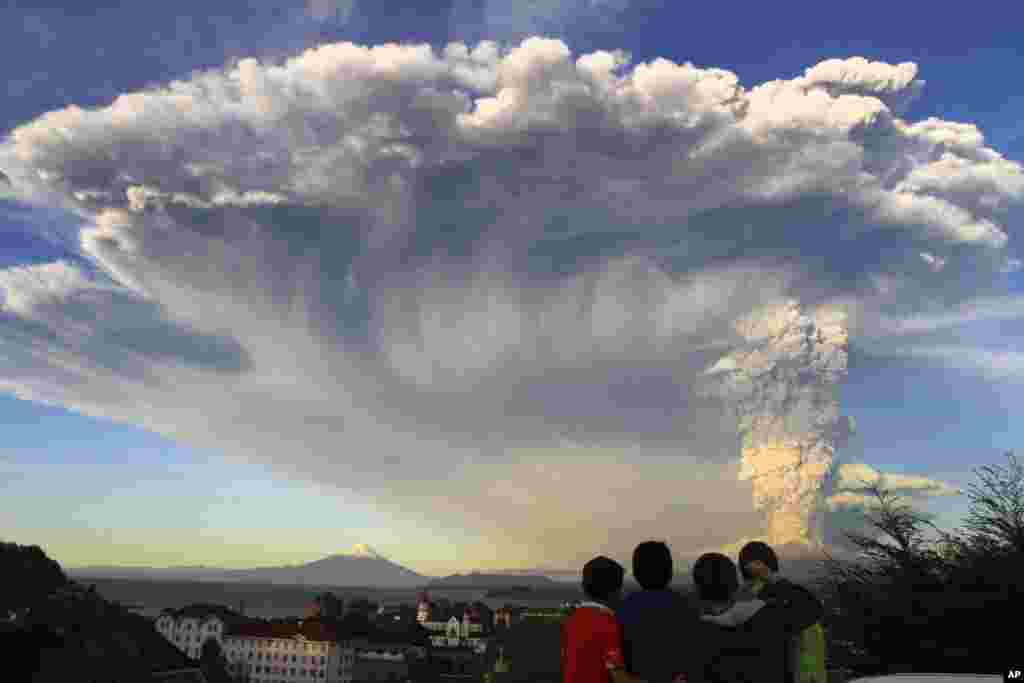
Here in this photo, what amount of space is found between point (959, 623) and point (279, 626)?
16323cm

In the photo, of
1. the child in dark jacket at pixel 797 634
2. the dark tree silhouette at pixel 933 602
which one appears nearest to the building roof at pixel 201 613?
the dark tree silhouette at pixel 933 602

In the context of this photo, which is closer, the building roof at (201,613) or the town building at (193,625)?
the town building at (193,625)

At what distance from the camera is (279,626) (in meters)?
159

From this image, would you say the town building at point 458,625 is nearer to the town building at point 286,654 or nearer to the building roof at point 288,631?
the building roof at point 288,631

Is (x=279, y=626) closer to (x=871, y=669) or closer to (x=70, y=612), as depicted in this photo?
(x=70, y=612)

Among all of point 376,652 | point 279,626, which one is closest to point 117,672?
point 376,652

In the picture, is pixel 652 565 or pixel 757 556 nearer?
pixel 652 565

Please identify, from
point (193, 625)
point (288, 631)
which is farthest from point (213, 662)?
point (193, 625)

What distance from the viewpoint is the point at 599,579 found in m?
5.55

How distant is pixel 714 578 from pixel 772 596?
583 millimetres

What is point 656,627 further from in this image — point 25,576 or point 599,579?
point 25,576

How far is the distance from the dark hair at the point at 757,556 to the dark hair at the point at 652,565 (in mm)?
848

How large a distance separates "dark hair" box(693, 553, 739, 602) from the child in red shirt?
27.8 inches

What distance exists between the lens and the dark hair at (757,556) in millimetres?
6074
